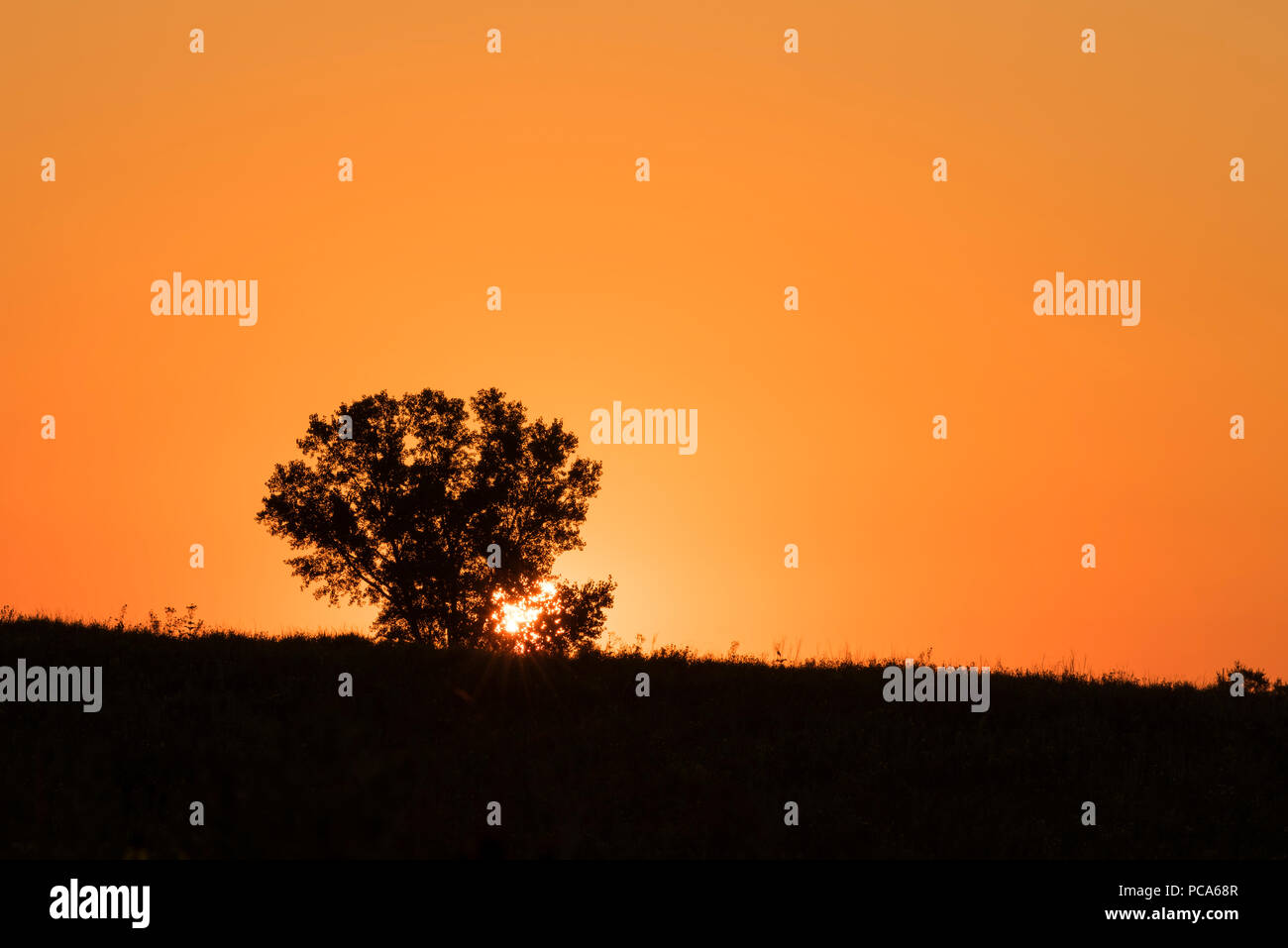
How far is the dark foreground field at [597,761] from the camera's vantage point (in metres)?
Answer: 19.7

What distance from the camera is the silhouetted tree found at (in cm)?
4516

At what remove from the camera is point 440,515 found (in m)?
45.8

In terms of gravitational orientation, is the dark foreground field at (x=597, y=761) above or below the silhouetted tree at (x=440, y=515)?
below

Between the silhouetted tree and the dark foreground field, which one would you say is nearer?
the dark foreground field

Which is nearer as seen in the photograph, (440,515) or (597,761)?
(597,761)

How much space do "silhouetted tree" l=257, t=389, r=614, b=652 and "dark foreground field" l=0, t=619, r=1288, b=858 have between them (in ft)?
53.3

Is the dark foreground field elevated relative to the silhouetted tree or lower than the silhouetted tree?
lower

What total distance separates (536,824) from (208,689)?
9.18 meters

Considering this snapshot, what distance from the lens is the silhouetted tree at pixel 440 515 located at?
45.2 meters

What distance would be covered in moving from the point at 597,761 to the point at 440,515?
79.3 feet

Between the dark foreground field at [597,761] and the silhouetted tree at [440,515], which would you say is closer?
the dark foreground field at [597,761]

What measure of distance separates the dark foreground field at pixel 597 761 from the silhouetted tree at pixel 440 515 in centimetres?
1626

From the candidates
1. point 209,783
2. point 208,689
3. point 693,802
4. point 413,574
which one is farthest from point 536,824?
point 413,574
